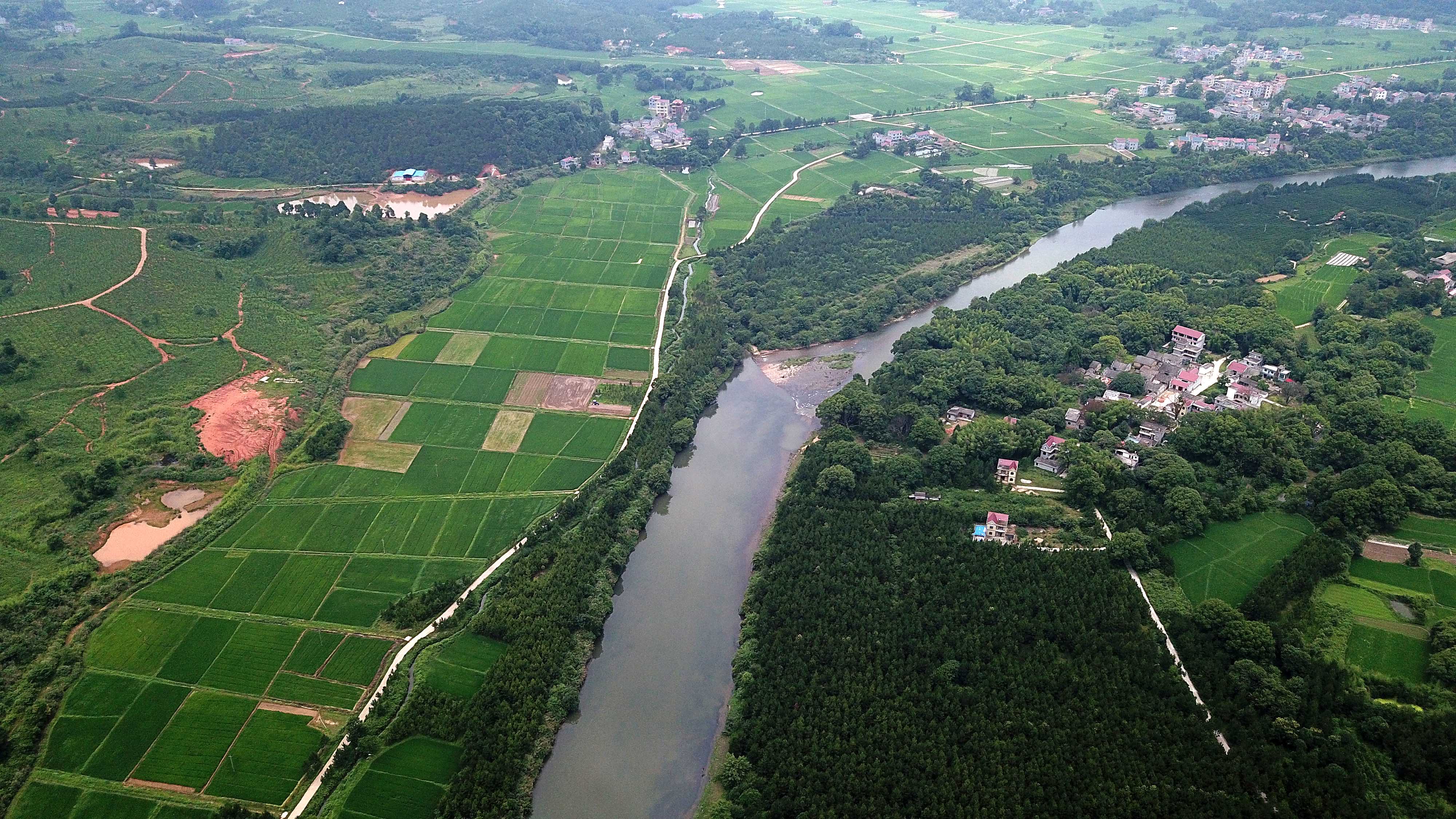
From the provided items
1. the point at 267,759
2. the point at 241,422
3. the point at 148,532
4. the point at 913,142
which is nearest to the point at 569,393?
the point at 241,422

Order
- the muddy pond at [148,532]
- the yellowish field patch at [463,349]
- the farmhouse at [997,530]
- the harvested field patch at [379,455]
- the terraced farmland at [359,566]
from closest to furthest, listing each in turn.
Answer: the terraced farmland at [359,566] → the muddy pond at [148,532] → the farmhouse at [997,530] → the harvested field patch at [379,455] → the yellowish field patch at [463,349]

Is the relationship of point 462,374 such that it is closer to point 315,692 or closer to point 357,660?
point 357,660

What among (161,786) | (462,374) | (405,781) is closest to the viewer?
(161,786)

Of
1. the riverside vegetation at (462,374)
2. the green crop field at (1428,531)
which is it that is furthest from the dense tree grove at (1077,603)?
the green crop field at (1428,531)

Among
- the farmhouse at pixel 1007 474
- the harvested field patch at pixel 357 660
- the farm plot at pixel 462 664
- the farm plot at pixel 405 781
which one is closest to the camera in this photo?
the farm plot at pixel 405 781

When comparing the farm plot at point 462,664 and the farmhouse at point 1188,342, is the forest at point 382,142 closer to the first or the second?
the farm plot at point 462,664

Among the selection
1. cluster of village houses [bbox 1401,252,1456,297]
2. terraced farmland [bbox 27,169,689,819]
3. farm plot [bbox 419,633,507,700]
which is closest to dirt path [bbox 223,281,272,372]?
terraced farmland [bbox 27,169,689,819]

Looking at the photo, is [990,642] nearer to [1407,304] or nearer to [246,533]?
[246,533]
